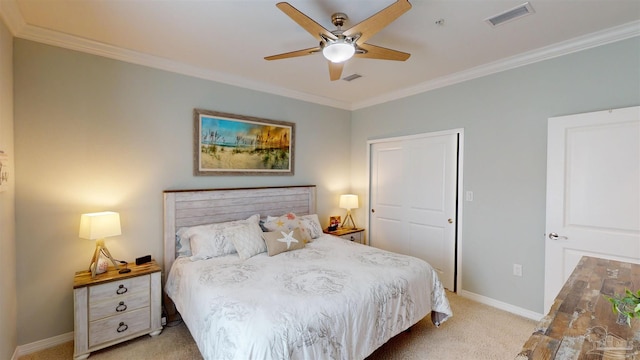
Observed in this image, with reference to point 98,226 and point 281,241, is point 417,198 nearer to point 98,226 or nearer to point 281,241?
point 281,241

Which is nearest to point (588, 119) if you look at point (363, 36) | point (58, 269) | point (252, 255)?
point (363, 36)

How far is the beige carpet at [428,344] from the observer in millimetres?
2262

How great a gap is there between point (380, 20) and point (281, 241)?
2139mm

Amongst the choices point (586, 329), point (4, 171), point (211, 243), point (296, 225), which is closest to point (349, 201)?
point (296, 225)

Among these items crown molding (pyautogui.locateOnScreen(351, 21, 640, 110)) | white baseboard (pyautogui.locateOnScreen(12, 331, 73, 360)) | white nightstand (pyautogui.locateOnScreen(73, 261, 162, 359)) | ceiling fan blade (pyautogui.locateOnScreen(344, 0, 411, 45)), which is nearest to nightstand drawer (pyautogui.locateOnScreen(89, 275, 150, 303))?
white nightstand (pyautogui.locateOnScreen(73, 261, 162, 359))

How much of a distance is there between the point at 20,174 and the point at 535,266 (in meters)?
4.73

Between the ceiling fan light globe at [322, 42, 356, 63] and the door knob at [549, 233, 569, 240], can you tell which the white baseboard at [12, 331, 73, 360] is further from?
the door knob at [549, 233, 569, 240]

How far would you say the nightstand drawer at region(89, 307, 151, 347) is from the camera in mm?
2246

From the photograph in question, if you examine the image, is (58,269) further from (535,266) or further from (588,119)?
(588,119)

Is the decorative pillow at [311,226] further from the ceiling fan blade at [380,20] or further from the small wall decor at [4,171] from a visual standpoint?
the small wall decor at [4,171]

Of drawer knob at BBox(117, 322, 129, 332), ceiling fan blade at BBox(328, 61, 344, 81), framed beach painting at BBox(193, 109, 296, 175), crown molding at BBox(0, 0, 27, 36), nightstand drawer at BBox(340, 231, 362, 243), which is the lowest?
drawer knob at BBox(117, 322, 129, 332)

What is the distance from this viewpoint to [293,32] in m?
2.37

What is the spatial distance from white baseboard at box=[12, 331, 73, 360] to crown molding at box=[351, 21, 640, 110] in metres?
4.50

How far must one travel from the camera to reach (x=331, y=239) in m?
3.40
